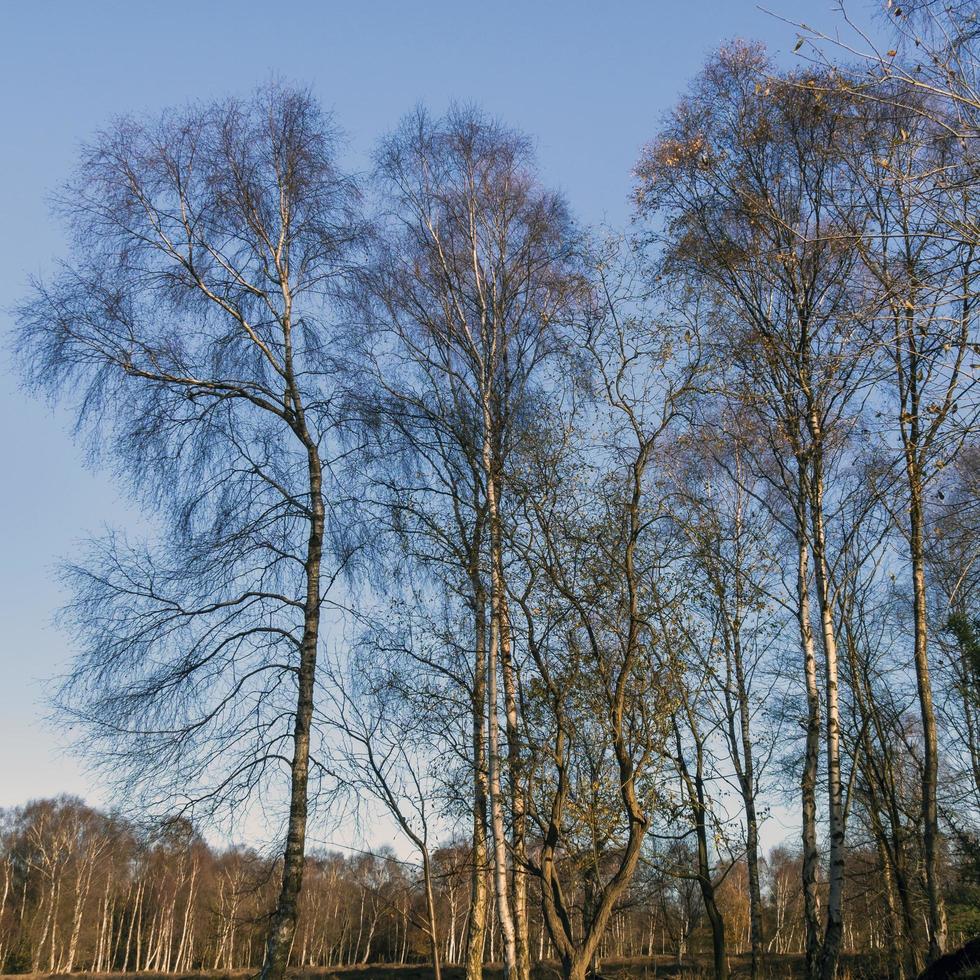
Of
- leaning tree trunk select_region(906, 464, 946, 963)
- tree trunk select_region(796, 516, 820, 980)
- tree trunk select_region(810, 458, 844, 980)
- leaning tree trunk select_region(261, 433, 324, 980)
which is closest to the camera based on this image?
leaning tree trunk select_region(261, 433, 324, 980)

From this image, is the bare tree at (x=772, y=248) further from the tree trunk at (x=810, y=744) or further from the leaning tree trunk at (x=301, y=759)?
the leaning tree trunk at (x=301, y=759)

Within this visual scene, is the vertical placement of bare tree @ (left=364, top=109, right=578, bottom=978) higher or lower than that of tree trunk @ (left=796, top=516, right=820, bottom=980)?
higher

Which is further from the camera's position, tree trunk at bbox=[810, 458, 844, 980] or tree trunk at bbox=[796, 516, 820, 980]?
tree trunk at bbox=[796, 516, 820, 980]

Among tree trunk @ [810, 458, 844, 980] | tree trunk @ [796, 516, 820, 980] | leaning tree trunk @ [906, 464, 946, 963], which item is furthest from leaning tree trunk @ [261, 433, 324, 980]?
leaning tree trunk @ [906, 464, 946, 963]

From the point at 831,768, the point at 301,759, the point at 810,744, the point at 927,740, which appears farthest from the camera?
the point at 810,744

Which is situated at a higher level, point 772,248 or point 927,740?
point 772,248

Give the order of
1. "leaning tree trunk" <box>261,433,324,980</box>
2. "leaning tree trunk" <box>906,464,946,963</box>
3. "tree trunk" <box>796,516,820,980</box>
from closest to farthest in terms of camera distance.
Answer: "leaning tree trunk" <box>261,433,324,980</box>
"leaning tree trunk" <box>906,464,946,963</box>
"tree trunk" <box>796,516,820,980</box>

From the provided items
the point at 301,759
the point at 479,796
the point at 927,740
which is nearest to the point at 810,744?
the point at 927,740

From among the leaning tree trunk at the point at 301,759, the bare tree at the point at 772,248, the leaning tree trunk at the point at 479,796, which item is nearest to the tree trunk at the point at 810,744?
the bare tree at the point at 772,248

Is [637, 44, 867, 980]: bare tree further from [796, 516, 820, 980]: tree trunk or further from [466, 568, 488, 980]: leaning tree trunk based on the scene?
[466, 568, 488, 980]: leaning tree trunk

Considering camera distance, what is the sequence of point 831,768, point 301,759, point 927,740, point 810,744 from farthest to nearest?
point 810,744
point 927,740
point 831,768
point 301,759

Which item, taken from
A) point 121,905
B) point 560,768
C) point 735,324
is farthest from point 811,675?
point 121,905

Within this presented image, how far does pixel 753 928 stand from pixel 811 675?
7797 millimetres

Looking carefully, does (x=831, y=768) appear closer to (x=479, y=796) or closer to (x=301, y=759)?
(x=479, y=796)
